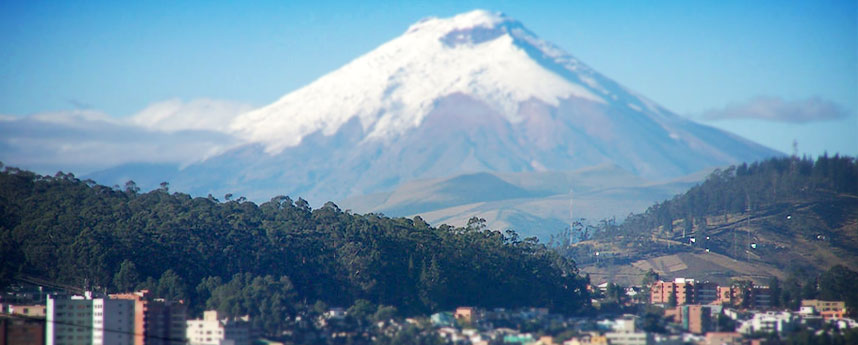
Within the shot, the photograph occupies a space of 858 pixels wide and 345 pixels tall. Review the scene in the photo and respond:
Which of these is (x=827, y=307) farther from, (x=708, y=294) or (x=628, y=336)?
(x=628, y=336)

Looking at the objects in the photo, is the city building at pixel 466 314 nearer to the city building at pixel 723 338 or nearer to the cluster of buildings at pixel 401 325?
the cluster of buildings at pixel 401 325

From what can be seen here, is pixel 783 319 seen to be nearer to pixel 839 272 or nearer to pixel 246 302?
pixel 839 272

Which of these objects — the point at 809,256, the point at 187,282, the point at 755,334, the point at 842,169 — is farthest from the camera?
the point at 842,169

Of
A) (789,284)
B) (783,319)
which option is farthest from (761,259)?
(783,319)

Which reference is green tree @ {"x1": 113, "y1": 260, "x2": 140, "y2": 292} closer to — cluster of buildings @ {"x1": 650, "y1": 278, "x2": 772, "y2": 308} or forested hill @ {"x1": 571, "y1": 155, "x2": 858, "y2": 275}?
cluster of buildings @ {"x1": 650, "y1": 278, "x2": 772, "y2": 308}

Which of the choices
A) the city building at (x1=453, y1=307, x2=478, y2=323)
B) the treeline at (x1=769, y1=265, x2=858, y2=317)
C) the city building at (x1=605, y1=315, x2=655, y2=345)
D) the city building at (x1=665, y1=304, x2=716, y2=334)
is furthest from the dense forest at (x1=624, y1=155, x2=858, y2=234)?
the city building at (x1=605, y1=315, x2=655, y2=345)

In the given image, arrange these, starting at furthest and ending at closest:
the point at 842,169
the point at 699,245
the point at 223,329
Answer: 1. the point at 842,169
2. the point at 699,245
3. the point at 223,329

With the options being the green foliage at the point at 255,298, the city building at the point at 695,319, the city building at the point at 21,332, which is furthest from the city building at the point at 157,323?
the city building at the point at 695,319
